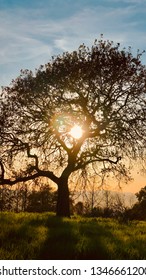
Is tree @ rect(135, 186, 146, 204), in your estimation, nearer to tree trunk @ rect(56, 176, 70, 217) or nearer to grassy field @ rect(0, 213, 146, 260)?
tree trunk @ rect(56, 176, 70, 217)

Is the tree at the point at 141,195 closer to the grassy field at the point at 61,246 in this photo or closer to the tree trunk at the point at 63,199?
the tree trunk at the point at 63,199

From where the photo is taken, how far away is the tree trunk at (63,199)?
23995 millimetres

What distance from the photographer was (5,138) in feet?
79.9

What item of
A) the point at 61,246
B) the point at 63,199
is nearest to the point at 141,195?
the point at 63,199

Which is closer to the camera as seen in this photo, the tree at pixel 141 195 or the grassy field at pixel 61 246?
the grassy field at pixel 61 246

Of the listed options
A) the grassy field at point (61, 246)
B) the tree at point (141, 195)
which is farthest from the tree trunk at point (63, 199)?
the tree at point (141, 195)

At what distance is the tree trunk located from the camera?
2400cm

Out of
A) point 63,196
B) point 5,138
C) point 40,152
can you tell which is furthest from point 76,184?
point 5,138

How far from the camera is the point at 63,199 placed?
24.4 meters

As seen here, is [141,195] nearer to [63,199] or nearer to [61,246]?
[63,199]

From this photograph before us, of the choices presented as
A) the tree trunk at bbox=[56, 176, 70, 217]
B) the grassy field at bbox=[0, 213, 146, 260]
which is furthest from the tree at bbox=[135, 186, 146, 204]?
the grassy field at bbox=[0, 213, 146, 260]

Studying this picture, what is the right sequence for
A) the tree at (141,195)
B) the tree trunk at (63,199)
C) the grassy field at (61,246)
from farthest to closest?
the tree at (141,195), the tree trunk at (63,199), the grassy field at (61,246)
